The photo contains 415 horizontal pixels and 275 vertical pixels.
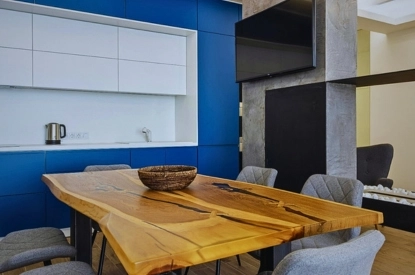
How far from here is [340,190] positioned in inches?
75.4

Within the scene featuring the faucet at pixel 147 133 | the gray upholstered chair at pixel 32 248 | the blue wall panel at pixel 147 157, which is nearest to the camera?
the gray upholstered chair at pixel 32 248

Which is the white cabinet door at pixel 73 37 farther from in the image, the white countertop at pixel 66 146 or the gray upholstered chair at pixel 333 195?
the gray upholstered chair at pixel 333 195

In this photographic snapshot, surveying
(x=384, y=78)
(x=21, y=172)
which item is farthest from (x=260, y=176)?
(x=21, y=172)

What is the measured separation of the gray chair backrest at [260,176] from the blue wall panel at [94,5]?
2510 millimetres

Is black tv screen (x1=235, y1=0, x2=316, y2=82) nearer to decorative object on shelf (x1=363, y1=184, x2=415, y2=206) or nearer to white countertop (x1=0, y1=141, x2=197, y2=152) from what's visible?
white countertop (x1=0, y1=141, x2=197, y2=152)

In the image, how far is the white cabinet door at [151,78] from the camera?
4039 millimetres

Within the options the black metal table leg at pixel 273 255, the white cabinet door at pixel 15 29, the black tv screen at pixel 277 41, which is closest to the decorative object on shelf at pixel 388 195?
the black tv screen at pixel 277 41

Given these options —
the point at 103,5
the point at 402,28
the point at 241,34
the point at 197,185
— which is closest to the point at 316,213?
the point at 197,185

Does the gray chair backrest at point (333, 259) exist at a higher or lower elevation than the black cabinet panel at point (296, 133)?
lower

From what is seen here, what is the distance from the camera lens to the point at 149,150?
3938mm

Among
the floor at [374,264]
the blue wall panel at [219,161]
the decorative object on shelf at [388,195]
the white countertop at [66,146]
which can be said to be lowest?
the floor at [374,264]

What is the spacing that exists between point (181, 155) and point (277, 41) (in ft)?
5.94

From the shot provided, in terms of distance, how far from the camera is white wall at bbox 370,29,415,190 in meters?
4.96

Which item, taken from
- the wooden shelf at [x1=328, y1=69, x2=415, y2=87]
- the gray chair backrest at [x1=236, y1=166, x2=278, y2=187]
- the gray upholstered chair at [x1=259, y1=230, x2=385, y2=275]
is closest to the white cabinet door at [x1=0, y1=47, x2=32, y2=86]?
the gray chair backrest at [x1=236, y1=166, x2=278, y2=187]
